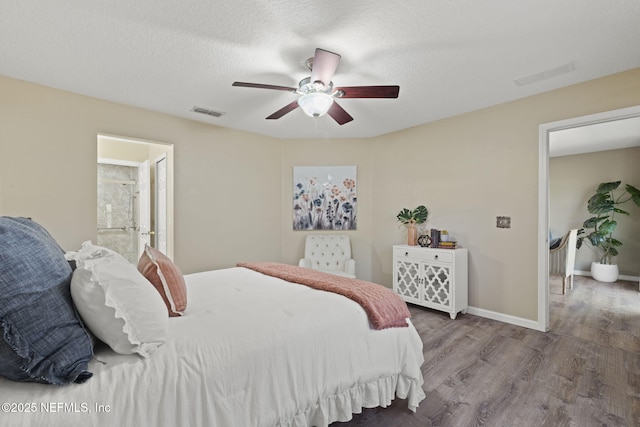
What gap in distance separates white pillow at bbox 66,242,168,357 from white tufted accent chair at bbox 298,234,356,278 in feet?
10.5

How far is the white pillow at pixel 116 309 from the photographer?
109 cm

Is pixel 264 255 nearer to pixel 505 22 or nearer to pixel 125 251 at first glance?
pixel 125 251

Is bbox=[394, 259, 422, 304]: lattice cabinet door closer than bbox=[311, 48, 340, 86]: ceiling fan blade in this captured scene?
No

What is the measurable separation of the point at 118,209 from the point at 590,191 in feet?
28.4

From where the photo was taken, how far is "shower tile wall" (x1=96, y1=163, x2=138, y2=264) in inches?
187

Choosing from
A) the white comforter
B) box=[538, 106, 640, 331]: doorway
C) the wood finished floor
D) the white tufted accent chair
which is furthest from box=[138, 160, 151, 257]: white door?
box=[538, 106, 640, 331]: doorway

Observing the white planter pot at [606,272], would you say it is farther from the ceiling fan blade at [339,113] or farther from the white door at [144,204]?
the white door at [144,204]

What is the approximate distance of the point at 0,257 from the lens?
931 millimetres

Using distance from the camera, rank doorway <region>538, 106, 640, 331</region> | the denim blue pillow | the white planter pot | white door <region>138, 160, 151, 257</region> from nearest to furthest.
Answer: the denim blue pillow, doorway <region>538, 106, 640, 331</region>, white door <region>138, 160, 151, 257</region>, the white planter pot

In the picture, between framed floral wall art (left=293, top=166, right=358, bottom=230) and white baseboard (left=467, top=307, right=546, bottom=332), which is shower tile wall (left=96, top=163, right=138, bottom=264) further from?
white baseboard (left=467, top=307, right=546, bottom=332)

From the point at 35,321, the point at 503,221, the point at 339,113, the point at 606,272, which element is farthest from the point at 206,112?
the point at 606,272

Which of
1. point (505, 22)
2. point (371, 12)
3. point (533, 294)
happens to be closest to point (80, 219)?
point (371, 12)

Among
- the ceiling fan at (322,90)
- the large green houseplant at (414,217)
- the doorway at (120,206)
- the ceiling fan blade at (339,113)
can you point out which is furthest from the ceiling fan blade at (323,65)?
the doorway at (120,206)

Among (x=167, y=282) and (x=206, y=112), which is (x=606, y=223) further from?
(x=167, y=282)
